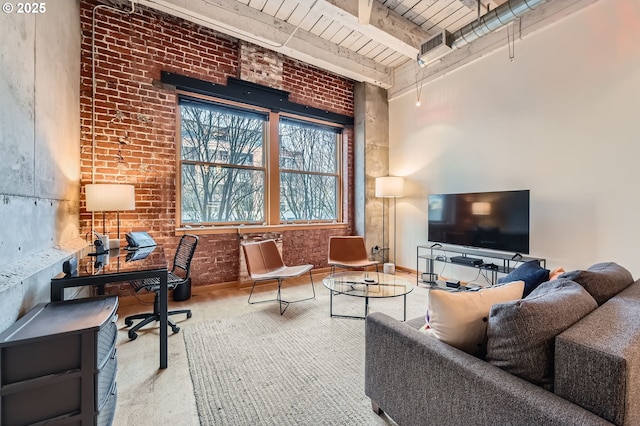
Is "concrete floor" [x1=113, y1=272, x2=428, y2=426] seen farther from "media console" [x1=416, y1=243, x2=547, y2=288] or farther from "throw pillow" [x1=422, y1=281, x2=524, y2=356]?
"throw pillow" [x1=422, y1=281, x2=524, y2=356]

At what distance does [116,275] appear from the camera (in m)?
1.94

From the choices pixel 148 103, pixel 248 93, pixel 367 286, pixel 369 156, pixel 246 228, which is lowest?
pixel 367 286

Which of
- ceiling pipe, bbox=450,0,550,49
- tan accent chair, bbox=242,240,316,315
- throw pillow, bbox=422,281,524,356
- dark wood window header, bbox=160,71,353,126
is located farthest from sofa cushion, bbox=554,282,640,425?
dark wood window header, bbox=160,71,353,126

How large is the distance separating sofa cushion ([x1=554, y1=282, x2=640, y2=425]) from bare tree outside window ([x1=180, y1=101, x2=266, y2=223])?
3934mm

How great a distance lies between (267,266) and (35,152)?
7.97 feet

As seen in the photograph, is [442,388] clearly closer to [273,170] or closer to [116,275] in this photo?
[116,275]

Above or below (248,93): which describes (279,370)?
below

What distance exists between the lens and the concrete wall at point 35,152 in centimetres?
155

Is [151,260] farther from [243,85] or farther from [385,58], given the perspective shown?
[385,58]

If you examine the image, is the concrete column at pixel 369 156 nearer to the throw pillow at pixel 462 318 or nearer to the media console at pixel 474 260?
the media console at pixel 474 260

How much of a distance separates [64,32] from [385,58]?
4.30 m

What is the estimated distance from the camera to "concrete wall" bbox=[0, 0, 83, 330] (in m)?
1.55

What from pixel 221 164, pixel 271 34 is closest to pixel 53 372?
pixel 221 164

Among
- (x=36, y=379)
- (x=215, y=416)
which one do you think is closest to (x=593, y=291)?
(x=215, y=416)
